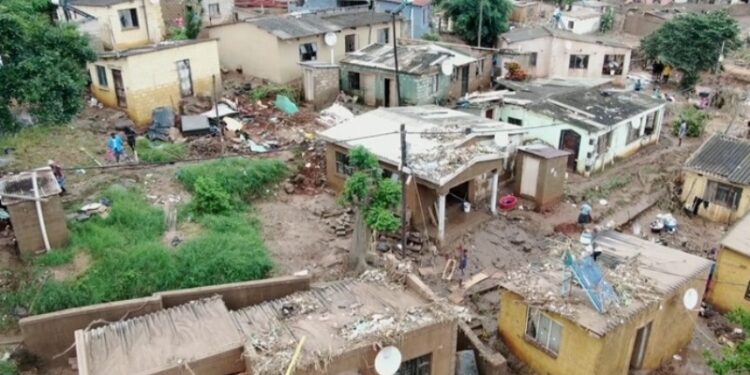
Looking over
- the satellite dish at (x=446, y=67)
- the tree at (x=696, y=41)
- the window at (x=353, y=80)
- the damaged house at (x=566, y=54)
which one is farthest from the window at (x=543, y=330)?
the tree at (x=696, y=41)

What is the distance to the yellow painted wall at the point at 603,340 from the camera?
42.8 feet

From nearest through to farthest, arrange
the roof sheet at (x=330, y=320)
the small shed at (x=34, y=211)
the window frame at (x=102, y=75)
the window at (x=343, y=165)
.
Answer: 1. the roof sheet at (x=330, y=320)
2. the small shed at (x=34, y=211)
3. the window at (x=343, y=165)
4. the window frame at (x=102, y=75)

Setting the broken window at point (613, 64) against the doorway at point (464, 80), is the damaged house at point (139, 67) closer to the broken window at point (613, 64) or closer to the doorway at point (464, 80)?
the doorway at point (464, 80)

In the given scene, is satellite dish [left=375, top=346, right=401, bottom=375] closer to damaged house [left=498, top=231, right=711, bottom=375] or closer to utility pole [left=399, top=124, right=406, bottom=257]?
damaged house [left=498, top=231, right=711, bottom=375]

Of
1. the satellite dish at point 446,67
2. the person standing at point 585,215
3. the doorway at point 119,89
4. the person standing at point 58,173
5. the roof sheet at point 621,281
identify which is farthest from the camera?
the satellite dish at point 446,67

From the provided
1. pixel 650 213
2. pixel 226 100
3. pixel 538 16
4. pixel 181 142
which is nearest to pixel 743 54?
pixel 538 16

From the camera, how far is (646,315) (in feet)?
45.2

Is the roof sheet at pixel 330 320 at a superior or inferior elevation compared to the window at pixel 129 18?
inferior

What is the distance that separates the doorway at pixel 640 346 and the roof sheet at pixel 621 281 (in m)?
1.00

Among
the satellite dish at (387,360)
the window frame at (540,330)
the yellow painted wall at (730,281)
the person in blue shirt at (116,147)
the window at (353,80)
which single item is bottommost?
the yellow painted wall at (730,281)

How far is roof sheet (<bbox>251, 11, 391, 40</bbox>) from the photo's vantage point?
29.5 m

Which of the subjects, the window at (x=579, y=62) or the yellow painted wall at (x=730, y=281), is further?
the window at (x=579, y=62)

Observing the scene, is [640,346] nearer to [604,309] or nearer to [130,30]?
[604,309]

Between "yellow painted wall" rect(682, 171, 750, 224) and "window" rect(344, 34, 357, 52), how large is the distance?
17.8m
